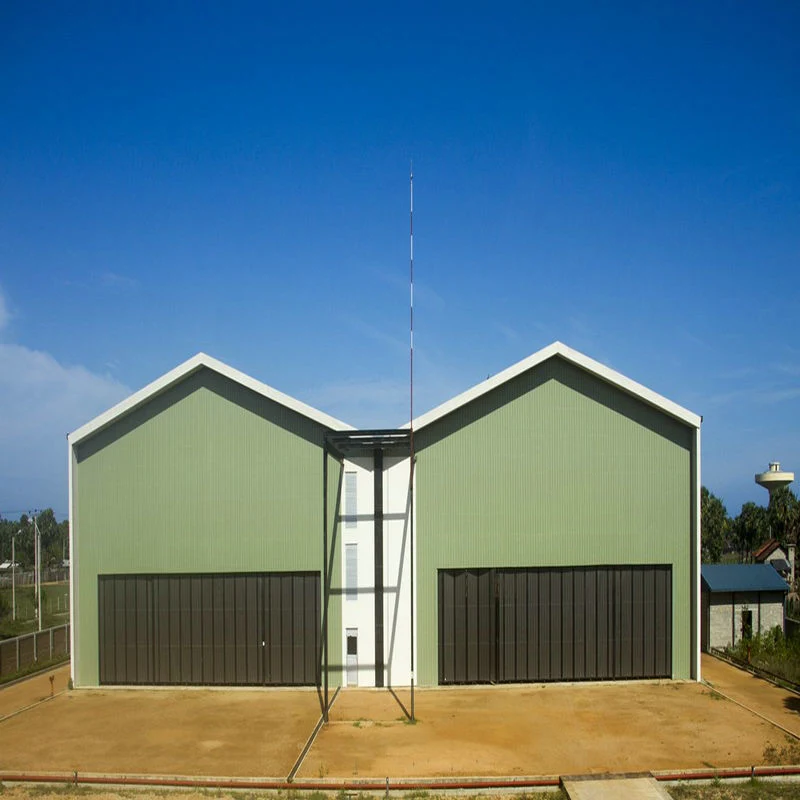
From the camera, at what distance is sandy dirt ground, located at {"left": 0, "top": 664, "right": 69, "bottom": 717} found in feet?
80.6

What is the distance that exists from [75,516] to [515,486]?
1598cm

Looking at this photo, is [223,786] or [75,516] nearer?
[223,786]

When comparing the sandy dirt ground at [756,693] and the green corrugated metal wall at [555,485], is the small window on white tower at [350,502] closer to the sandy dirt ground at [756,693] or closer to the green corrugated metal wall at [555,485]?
the green corrugated metal wall at [555,485]

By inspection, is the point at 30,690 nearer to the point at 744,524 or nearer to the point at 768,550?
the point at 768,550

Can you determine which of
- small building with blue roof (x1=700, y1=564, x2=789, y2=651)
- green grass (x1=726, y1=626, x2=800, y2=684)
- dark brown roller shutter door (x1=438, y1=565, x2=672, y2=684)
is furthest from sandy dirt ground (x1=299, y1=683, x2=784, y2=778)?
small building with blue roof (x1=700, y1=564, x2=789, y2=651)

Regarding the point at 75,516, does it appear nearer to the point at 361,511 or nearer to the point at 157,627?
the point at 157,627

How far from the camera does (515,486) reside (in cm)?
2603

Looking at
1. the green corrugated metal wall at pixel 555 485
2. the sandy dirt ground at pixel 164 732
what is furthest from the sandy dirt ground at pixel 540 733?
the green corrugated metal wall at pixel 555 485

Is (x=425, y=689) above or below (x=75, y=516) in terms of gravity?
below

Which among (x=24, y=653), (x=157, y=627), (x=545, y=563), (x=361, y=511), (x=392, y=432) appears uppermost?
(x=392, y=432)

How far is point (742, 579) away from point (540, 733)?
554 inches

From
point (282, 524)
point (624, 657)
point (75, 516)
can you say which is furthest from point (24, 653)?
point (624, 657)

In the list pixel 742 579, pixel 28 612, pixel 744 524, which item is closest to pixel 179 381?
pixel 742 579

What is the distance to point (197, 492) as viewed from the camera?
2639 centimetres
